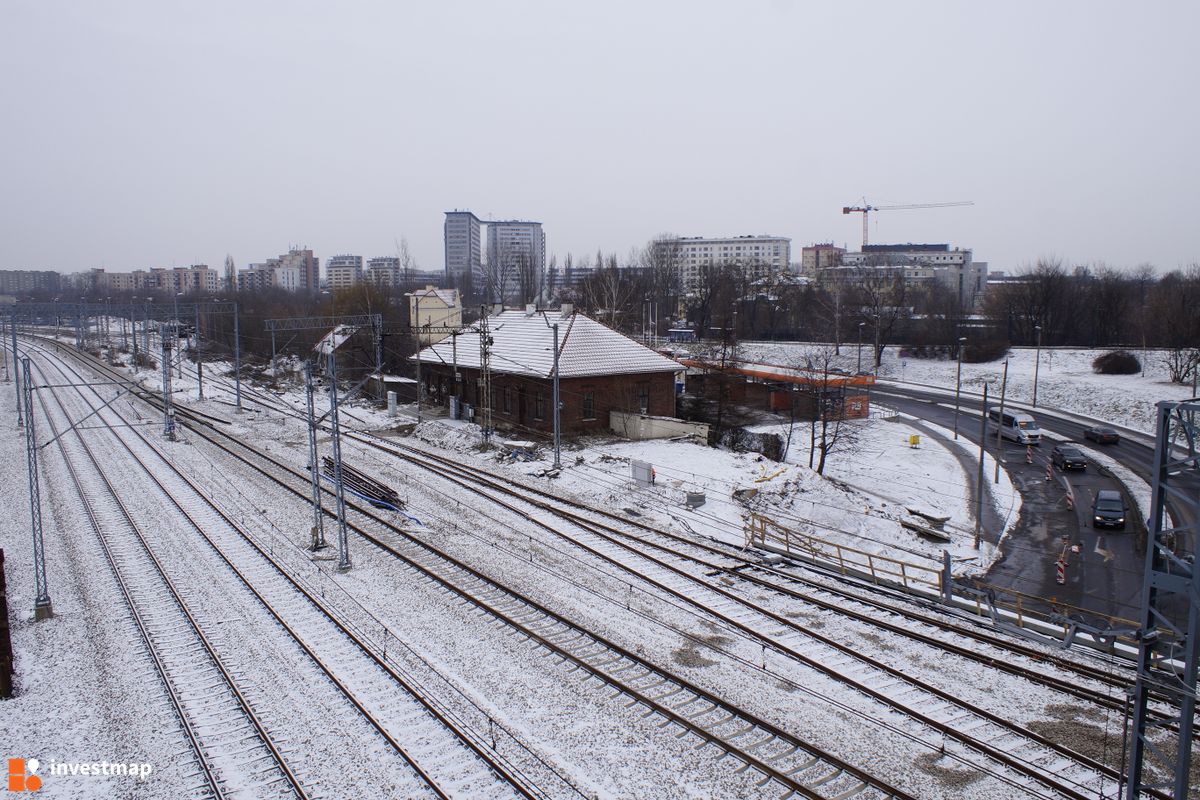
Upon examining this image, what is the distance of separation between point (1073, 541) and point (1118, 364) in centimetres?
4048

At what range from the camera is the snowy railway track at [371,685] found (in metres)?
10.6

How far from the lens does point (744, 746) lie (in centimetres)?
1126

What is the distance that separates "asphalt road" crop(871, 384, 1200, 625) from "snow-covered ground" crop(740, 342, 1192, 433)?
927 centimetres

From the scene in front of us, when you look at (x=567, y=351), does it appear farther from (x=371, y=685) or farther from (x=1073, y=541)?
(x=371, y=685)

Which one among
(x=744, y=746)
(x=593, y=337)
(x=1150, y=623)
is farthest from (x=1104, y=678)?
(x=593, y=337)

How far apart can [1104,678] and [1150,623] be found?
18.0 feet

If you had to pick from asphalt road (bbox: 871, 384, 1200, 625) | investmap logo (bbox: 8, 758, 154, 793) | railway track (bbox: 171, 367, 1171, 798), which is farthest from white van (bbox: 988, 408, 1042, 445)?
investmap logo (bbox: 8, 758, 154, 793)

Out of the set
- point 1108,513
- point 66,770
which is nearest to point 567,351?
point 1108,513

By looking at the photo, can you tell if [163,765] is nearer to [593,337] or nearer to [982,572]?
[982,572]

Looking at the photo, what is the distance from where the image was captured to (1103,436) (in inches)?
1722

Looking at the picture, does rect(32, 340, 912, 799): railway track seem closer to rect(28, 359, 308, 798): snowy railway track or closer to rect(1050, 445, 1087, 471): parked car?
rect(28, 359, 308, 798): snowy railway track

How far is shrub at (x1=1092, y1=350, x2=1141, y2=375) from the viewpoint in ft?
197

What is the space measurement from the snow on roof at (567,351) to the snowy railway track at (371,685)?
17.0 metres

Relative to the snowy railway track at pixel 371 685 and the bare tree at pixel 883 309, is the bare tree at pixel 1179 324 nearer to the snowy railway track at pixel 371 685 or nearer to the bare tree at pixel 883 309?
the bare tree at pixel 883 309
